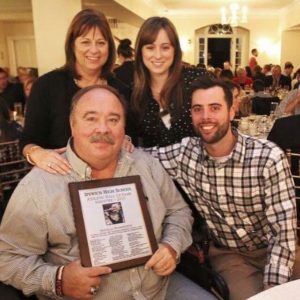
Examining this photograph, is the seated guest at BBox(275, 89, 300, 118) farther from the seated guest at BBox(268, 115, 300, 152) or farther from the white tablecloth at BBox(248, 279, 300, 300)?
the white tablecloth at BBox(248, 279, 300, 300)

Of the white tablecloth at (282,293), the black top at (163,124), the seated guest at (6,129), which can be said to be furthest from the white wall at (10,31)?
the white tablecloth at (282,293)

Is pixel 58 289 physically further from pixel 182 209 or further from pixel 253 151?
pixel 253 151

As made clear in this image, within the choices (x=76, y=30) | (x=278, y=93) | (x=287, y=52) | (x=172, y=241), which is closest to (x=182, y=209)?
(x=172, y=241)

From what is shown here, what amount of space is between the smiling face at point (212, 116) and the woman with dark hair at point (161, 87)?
0.31 m

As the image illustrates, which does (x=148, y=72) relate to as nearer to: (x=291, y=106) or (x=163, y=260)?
(x=163, y=260)

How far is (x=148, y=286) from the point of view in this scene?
156cm

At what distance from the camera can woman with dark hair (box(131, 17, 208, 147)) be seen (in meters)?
2.06

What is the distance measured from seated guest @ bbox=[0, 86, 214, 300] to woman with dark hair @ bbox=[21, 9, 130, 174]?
0.42 m

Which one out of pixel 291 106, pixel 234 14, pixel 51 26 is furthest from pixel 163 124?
pixel 234 14

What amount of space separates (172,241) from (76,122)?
2.06ft

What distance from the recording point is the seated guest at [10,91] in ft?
20.0

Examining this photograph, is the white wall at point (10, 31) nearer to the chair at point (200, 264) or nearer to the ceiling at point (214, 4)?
the ceiling at point (214, 4)

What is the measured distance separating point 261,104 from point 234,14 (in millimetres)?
5303

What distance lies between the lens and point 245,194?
1771 millimetres
